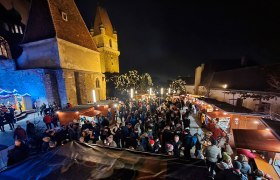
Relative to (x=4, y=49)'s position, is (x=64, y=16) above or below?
above

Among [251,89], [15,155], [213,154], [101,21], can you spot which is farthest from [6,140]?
[101,21]

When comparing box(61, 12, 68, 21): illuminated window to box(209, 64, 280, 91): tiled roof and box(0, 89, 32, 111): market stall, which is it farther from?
box(209, 64, 280, 91): tiled roof

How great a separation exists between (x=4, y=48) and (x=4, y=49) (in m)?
0.14

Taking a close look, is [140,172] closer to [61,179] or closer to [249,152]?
[61,179]

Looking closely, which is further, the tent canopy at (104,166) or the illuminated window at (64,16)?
the illuminated window at (64,16)

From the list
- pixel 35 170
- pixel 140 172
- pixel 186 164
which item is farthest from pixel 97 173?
pixel 186 164

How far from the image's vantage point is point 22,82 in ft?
59.4

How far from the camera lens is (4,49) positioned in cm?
2036

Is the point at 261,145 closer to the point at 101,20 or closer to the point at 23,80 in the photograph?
the point at 23,80

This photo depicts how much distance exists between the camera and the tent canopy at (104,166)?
8.16 ft

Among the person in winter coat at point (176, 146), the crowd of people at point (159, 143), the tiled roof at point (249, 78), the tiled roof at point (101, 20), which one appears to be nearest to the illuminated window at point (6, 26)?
the tiled roof at point (101, 20)

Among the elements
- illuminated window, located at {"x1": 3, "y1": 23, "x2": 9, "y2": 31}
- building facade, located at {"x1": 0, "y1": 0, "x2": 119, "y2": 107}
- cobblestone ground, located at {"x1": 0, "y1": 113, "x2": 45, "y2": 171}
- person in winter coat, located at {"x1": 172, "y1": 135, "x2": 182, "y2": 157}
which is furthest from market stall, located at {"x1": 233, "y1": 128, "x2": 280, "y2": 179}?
illuminated window, located at {"x1": 3, "y1": 23, "x2": 9, "y2": 31}

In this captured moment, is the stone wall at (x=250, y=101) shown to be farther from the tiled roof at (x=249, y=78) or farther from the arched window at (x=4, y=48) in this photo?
the arched window at (x=4, y=48)

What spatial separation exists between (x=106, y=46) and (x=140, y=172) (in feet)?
109
